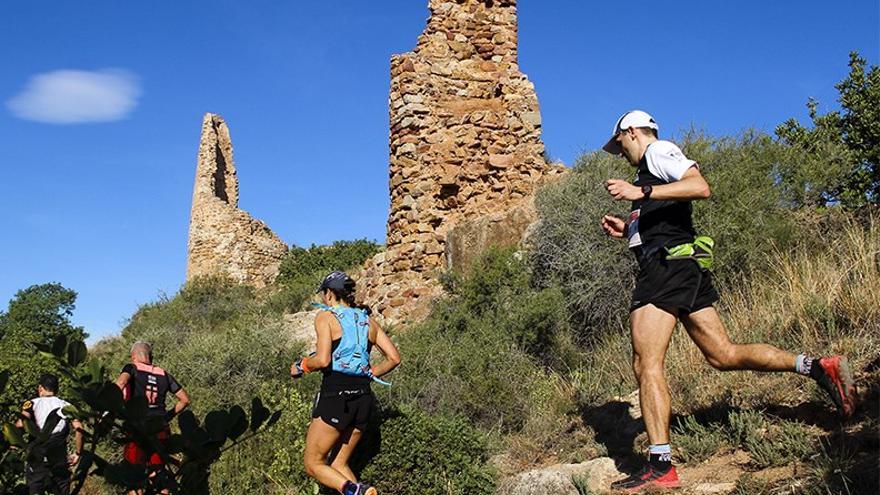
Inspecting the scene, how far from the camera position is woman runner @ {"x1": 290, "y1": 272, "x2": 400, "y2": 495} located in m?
5.09

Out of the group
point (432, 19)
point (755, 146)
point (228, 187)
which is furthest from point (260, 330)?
point (228, 187)

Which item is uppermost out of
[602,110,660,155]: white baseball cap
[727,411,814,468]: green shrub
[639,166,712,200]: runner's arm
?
[602,110,660,155]: white baseball cap

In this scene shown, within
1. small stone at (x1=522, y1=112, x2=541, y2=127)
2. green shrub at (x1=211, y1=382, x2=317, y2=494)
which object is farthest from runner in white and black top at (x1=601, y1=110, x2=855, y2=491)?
small stone at (x1=522, y1=112, x2=541, y2=127)

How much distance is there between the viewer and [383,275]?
41.0ft

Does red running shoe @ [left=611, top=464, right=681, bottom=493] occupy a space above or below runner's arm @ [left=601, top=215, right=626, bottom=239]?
below

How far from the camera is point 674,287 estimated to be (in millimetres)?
4230

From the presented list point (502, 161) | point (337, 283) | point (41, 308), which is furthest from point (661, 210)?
point (41, 308)

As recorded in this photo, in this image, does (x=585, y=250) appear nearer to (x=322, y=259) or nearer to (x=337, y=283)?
(x=337, y=283)

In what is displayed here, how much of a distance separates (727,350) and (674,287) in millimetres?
471

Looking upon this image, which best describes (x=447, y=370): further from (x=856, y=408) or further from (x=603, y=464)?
(x=856, y=408)

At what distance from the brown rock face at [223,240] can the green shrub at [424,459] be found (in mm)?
20513

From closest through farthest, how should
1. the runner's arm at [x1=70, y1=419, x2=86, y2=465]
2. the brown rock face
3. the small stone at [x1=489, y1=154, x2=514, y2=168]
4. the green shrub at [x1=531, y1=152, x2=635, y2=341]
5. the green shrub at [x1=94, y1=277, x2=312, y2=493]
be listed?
the runner's arm at [x1=70, y1=419, x2=86, y2=465] → the green shrub at [x1=94, y1=277, x2=312, y2=493] → the green shrub at [x1=531, y1=152, x2=635, y2=341] → the small stone at [x1=489, y1=154, x2=514, y2=168] → the brown rock face

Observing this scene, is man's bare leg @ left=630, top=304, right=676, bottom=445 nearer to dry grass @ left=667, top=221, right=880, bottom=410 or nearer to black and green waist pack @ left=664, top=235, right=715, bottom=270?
black and green waist pack @ left=664, top=235, right=715, bottom=270

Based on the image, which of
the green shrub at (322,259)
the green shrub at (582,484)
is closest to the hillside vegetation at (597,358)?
the green shrub at (582,484)
